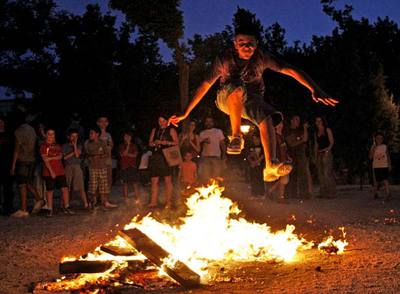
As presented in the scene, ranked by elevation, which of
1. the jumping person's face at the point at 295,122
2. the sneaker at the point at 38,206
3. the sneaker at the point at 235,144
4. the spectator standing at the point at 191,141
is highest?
the jumping person's face at the point at 295,122

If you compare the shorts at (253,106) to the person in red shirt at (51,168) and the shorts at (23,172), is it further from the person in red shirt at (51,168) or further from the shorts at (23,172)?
the shorts at (23,172)

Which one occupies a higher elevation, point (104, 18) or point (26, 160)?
point (104, 18)

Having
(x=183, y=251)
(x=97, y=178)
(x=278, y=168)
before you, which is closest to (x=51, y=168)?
(x=97, y=178)

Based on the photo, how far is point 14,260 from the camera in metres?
5.75

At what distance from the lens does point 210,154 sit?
10477 millimetres

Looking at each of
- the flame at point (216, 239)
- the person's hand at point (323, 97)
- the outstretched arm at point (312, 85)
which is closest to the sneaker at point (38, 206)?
the flame at point (216, 239)

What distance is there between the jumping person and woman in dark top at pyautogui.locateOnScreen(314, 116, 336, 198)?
6.32 m

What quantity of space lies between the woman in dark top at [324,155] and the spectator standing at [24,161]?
6.24m

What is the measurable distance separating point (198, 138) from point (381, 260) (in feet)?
19.6

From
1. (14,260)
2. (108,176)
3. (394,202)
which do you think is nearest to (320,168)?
(394,202)

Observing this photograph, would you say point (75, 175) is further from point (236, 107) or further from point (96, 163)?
point (236, 107)

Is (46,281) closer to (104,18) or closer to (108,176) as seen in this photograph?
(108,176)

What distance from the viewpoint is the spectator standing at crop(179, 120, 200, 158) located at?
427 inches

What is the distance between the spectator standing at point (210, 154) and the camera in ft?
34.4
